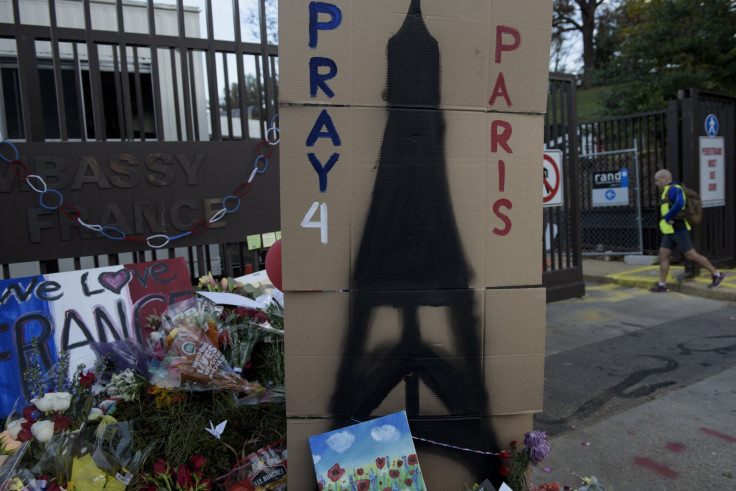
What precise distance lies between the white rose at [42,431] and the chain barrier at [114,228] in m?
1.93

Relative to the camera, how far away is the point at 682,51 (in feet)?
41.3

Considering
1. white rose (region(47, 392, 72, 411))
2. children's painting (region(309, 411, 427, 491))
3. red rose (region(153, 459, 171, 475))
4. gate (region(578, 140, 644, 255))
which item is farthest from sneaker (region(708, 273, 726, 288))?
white rose (region(47, 392, 72, 411))

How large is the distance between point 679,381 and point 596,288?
4.02m

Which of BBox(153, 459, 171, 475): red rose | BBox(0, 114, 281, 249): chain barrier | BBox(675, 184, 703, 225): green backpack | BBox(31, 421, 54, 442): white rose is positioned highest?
BBox(0, 114, 281, 249): chain barrier

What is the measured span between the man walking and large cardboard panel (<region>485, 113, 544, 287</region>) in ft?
21.1

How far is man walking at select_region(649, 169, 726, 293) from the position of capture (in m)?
7.31

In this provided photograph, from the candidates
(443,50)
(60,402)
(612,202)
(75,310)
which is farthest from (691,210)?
(60,402)

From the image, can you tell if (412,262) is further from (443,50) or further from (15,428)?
(15,428)

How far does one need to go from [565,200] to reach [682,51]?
8.22 m

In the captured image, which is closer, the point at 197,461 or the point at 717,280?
the point at 197,461

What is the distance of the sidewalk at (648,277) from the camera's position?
7328 millimetres

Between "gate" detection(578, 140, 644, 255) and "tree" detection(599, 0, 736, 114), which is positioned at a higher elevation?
A: "tree" detection(599, 0, 736, 114)

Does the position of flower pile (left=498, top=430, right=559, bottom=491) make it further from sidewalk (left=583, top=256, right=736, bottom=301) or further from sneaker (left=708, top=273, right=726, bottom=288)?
sneaker (left=708, top=273, right=726, bottom=288)

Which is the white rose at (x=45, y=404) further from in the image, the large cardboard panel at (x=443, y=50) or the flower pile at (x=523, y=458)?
the flower pile at (x=523, y=458)
